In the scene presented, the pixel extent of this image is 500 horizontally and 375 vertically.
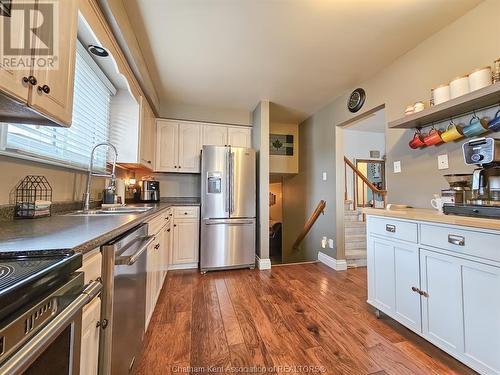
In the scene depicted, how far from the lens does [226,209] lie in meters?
3.04

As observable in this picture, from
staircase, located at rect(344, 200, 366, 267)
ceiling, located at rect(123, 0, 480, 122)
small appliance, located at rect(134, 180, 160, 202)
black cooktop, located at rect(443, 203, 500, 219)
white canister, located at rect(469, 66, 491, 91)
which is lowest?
staircase, located at rect(344, 200, 366, 267)

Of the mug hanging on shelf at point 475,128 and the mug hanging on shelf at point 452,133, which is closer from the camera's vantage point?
the mug hanging on shelf at point 475,128

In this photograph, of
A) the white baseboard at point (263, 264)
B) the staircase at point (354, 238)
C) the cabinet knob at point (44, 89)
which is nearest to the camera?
the cabinet knob at point (44, 89)

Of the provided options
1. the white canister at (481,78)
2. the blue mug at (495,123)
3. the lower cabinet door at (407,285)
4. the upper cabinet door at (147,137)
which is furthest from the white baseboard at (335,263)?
the upper cabinet door at (147,137)

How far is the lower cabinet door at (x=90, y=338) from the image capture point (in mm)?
725

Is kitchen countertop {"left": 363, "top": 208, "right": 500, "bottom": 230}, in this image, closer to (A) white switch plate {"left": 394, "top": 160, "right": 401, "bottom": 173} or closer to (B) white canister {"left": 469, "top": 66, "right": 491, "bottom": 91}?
(A) white switch plate {"left": 394, "top": 160, "right": 401, "bottom": 173}

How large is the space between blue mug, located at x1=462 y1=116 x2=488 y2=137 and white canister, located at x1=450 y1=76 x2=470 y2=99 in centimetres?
21

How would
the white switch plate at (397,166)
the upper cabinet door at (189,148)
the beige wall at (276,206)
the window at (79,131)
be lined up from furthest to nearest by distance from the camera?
the beige wall at (276,206)
the upper cabinet door at (189,148)
the white switch plate at (397,166)
the window at (79,131)

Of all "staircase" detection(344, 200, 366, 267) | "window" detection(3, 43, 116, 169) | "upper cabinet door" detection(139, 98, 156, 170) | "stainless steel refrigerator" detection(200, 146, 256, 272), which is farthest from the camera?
"staircase" detection(344, 200, 366, 267)

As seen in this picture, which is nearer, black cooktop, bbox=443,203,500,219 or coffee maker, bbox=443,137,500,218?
black cooktop, bbox=443,203,500,219

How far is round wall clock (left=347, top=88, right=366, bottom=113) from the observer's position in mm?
2676

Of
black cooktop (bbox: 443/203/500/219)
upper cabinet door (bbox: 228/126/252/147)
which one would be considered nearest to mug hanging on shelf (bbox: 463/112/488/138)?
black cooktop (bbox: 443/203/500/219)

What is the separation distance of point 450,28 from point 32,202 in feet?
10.6

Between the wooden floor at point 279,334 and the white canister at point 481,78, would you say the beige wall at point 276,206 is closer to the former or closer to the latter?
the wooden floor at point 279,334
